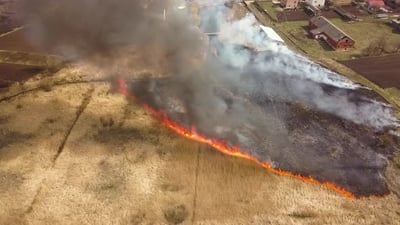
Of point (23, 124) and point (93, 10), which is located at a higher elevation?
point (93, 10)

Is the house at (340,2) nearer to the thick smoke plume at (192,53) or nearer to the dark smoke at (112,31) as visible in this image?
the thick smoke plume at (192,53)

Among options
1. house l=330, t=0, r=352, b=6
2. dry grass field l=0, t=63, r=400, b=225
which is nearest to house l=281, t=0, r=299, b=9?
house l=330, t=0, r=352, b=6

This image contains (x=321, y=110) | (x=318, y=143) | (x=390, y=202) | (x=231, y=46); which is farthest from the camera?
(x=231, y=46)

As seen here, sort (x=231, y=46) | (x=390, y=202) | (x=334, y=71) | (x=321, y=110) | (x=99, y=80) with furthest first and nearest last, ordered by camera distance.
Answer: (x=231, y=46) → (x=334, y=71) → (x=99, y=80) → (x=321, y=110) → (x=390, y=202)

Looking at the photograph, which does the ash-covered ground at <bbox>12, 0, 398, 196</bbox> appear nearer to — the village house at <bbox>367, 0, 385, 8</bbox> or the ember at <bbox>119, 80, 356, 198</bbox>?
the ember at <bbox>119, 80, 356, 198</bbox>

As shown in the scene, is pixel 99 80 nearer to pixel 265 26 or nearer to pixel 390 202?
pixel 265 26

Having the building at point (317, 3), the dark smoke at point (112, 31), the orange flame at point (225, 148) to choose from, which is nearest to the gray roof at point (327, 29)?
the building at point (317, 3)

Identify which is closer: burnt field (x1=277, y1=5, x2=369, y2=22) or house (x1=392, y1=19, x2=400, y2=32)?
house (x1=392, y1=19, x2=400, y2=32)

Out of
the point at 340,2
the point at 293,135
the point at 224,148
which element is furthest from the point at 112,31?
the point at 340,2

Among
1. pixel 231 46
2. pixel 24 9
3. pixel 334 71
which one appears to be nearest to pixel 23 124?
pixel 231 46
